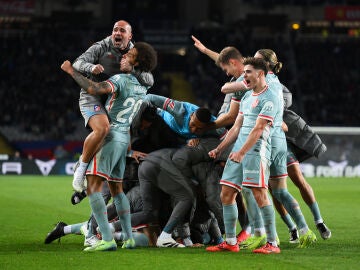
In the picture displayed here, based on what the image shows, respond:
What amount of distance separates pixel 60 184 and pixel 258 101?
46.1 ft

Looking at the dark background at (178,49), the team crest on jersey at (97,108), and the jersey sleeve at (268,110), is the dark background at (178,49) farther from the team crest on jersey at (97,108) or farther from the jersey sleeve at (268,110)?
the jersey sleeve at (268,110)

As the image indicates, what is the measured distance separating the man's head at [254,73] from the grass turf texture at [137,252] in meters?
1.71

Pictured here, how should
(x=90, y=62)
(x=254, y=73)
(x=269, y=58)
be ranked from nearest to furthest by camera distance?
1. (x=254, y=73)
2. (x=269, y=58)
3. (x=90, y=62)

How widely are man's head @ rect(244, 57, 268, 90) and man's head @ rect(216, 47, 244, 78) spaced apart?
887 mm

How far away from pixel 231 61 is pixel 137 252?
2393 millimetres

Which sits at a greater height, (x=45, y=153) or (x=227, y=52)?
(x=227, y=52)

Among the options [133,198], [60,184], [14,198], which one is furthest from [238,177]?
[60,184]

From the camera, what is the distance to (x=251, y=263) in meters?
7.43

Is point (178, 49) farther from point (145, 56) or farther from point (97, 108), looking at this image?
point (145, 56)

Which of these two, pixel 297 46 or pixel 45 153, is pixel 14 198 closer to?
pixel 45 153

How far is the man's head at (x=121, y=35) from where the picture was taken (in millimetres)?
9312

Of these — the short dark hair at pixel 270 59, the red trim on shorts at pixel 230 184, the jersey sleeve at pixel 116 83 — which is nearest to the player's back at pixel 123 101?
the jersey sleeve at pixel 116 83

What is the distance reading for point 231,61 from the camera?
905 cm

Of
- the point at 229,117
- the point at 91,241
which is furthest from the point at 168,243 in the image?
the point at 229,117
